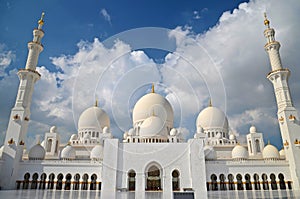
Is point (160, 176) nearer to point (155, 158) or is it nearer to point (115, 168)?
point (155, 158)

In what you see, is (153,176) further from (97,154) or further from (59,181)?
(59,181)

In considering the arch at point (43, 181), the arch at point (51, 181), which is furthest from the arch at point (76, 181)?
the arch at point (43, 181)

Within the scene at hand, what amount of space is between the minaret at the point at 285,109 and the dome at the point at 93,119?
1974 centimetres

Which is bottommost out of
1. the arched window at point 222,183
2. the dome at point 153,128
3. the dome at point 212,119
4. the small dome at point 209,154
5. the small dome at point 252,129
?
the arched window at point 222,183

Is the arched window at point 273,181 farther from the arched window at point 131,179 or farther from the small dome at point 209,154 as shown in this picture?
the arched window at point 131,179

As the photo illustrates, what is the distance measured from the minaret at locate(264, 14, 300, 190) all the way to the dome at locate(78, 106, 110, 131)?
1974 centimetres

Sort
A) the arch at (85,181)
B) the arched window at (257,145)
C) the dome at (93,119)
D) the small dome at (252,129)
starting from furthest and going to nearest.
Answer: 1. the dome at (93,119)
2. the small dome at (252,129)
3. the arched window at (257,145)
4. the arch at (85,181)

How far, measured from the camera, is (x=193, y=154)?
18.1m

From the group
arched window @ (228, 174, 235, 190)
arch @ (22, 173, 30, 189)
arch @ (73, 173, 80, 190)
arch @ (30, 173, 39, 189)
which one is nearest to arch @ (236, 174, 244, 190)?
arched window @ (228, 174, 235, 190)

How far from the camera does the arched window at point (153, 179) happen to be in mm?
17892

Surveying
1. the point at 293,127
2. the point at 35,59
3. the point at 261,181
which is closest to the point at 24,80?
the point at 35,59

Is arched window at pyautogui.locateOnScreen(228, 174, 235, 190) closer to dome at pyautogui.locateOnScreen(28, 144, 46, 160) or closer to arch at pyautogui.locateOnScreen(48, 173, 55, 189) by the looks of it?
arch at pyautogui.locateOnScreen(48, 173, 55, 189)

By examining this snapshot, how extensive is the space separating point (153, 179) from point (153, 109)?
26.6 feet

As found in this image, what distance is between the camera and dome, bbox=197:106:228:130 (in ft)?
84.9
